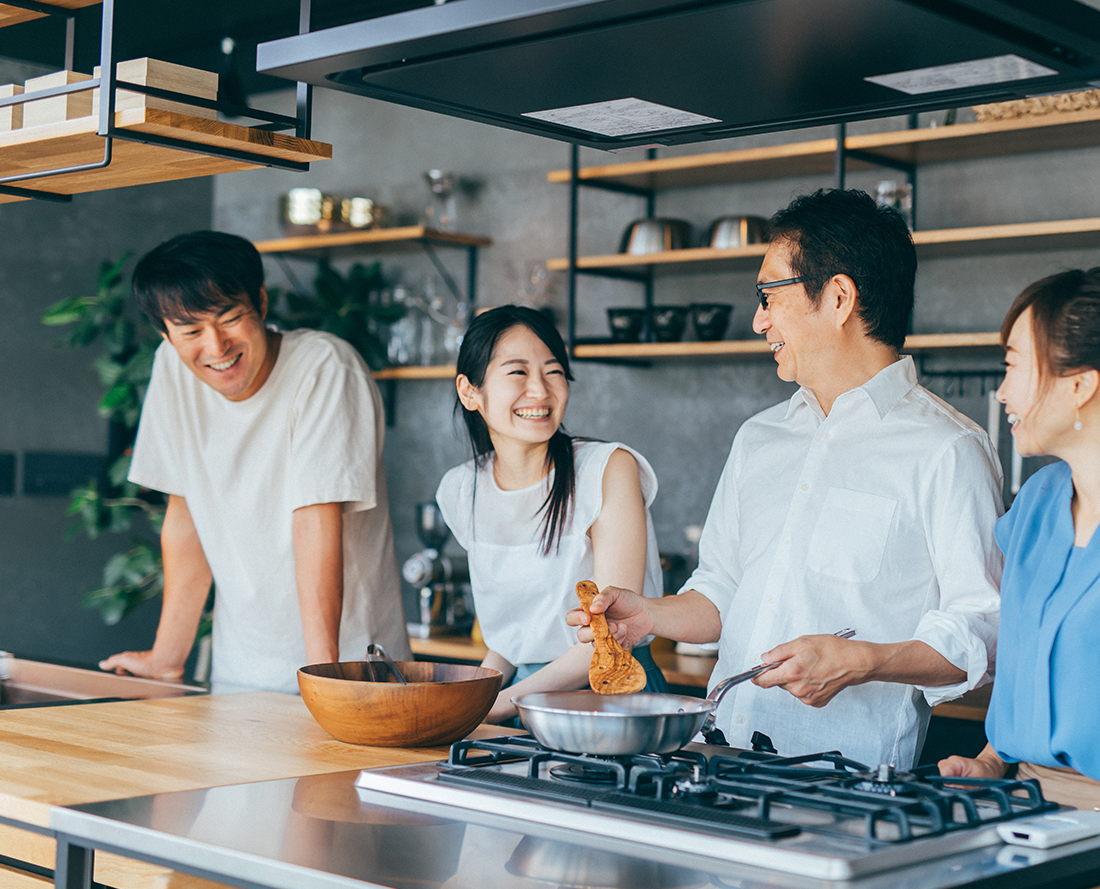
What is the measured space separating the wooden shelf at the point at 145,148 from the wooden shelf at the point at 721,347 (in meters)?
1.92

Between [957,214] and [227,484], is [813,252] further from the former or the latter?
[957,214]

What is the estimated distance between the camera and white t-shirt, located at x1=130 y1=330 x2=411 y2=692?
2.41 meters

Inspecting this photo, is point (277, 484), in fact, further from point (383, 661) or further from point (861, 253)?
point (861, 253)

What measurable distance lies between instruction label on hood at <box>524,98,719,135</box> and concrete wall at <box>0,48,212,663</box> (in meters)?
3.50

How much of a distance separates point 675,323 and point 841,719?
84.1 inches

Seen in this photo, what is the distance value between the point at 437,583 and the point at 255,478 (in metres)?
1.62

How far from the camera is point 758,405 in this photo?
13.4 feet

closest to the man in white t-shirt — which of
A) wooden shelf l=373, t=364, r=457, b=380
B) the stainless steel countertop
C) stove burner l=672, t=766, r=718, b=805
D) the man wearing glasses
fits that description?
the man wearing glasses

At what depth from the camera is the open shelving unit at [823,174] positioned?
11.0 ft

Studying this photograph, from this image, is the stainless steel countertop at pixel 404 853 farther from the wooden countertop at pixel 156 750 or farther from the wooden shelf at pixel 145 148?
the wooden shelf at pixel 145 148

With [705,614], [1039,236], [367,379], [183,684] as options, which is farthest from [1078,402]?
[1039,236]

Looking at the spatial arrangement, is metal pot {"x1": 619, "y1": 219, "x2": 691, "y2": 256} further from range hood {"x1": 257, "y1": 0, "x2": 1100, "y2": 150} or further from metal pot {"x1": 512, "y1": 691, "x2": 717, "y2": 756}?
metal pot {"x1": 512, "y1": 691, "x2": 717, "y2": 756}

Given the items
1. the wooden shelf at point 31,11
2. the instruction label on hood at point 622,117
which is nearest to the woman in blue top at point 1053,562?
the instruction label on hood at point 622,117

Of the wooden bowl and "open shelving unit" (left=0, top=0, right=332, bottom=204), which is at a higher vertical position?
"open shelving unit" (left=0, top=0, right=332, bottom=204)
